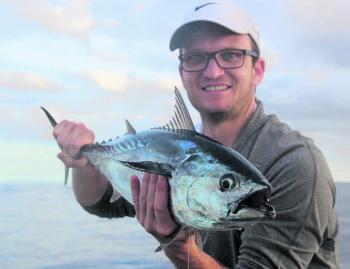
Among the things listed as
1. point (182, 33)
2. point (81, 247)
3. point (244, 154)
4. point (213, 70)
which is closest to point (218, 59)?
point (213, 70)

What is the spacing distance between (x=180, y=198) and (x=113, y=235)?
20.9m

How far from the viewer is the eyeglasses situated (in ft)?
14.3

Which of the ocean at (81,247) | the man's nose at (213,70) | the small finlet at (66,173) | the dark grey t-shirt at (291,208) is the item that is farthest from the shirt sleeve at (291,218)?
the ocean at (81,247)

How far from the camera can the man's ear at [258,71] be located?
4.67 metres

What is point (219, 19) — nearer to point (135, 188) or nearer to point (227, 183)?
point (135, 188)

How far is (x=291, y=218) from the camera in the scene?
149 inches

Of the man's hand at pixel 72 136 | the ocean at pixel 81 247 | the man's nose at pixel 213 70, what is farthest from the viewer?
the ocean at pixel 81 247

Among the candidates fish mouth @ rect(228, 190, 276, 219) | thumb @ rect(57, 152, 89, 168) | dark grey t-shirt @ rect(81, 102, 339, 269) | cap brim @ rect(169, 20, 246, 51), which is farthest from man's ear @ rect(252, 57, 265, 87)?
fish mouth @ rect(228, 190, 276, 219)

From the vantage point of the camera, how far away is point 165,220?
3.03m

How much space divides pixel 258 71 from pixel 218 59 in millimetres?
543

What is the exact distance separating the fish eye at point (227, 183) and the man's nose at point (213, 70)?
1.74 meters

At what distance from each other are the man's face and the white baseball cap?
8 centimetres

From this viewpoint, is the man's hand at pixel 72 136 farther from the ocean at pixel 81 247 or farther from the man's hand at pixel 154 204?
the ocean at pixel 81 247

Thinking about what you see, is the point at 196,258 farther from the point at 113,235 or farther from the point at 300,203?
the point at 113,235
